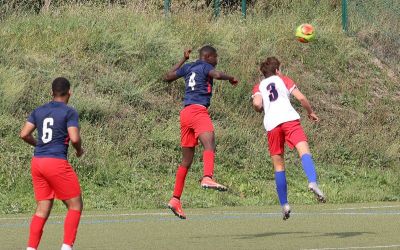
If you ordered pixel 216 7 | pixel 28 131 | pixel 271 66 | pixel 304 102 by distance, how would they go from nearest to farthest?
1. pixel 28 131
2. pixel 304 102
3. pixel 271 66
4. pixel 216 7

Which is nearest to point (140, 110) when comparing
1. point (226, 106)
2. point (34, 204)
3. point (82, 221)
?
point (226, 106)

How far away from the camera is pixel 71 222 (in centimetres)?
1163

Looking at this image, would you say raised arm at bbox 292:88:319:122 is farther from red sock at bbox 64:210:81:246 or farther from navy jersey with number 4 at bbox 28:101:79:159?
red sock at bbox 64:210:81:246

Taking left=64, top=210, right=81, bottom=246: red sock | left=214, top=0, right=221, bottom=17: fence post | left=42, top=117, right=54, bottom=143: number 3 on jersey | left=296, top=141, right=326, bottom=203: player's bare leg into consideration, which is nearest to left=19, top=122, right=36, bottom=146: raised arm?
left=42, top=117, right=54, bottom=143: number 3 on jersey

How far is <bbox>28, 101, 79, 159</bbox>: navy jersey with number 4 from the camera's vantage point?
11.6 metres

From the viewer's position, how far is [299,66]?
28.8 metres

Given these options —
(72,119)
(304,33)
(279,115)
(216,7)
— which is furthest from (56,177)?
(216,7)

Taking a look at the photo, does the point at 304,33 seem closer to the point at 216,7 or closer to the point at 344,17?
the point at 216,7

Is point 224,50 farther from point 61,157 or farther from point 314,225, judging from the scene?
point 61,157

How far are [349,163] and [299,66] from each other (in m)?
4.63

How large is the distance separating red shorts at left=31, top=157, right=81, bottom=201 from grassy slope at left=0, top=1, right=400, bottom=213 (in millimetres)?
8093

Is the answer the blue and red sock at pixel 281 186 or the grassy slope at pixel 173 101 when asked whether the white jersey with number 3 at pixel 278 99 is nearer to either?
the blue and red sock at pixel 281 186

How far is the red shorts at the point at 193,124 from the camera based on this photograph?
15.9m

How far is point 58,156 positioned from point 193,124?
448cm
